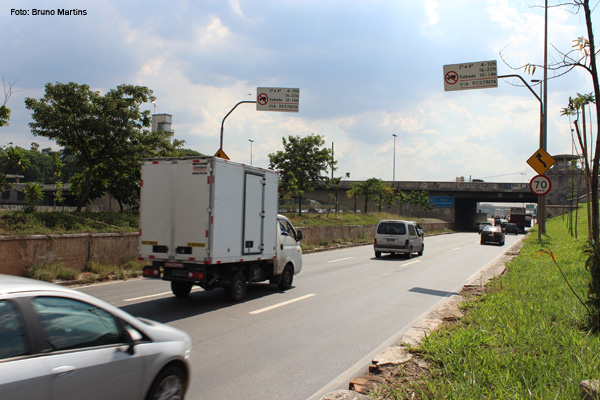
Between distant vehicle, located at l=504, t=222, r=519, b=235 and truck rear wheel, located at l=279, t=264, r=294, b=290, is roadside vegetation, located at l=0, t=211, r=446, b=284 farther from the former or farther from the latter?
distant vehicle, located at l=504, t=222, r=519, b=235

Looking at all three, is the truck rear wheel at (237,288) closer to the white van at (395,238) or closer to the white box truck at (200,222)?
the white box truck at (200,222)

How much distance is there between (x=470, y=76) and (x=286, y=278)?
815 cm

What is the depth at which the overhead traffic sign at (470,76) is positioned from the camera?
546 inches

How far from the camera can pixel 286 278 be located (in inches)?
485

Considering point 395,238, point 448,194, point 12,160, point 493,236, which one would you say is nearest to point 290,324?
point 12,160

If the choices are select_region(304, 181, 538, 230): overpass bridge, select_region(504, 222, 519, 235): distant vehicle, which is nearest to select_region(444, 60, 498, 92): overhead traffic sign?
select_region(304, 181, 538, 230): overpass bridge

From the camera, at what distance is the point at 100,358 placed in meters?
3.45

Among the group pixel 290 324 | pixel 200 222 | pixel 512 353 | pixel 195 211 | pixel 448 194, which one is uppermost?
pixel 448 194

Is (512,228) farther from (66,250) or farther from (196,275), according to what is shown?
(196,275)

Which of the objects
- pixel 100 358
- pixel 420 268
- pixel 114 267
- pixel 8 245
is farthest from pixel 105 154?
pixel 100 358

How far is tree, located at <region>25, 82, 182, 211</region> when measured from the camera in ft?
56.4

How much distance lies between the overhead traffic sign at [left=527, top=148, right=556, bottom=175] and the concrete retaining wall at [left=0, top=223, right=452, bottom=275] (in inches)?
522

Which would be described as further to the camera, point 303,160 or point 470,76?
point 303,160

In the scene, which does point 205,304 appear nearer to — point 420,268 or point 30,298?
A: point 30,298
